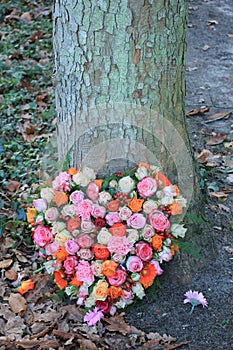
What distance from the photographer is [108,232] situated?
256 centimetres

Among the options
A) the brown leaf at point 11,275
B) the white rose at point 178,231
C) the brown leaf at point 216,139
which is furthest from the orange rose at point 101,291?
the brown leaf at point 216,139

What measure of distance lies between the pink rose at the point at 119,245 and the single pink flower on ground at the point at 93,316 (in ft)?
1.09

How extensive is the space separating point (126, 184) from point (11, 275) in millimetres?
948

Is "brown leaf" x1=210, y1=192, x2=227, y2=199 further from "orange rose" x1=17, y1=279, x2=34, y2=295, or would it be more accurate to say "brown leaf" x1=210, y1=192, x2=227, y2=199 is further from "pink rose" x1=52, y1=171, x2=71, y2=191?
"orange rose" x1=17, y1=279, x2=34, y2=295

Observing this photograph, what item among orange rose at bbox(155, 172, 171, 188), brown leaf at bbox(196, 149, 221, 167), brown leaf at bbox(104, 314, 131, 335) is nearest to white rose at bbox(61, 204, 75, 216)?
orange rose at bbox(155, 172, 171, 188)

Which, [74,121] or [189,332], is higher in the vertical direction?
[74,121]

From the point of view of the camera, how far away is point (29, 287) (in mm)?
2918

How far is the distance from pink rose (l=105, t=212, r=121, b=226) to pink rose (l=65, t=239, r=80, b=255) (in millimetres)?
189

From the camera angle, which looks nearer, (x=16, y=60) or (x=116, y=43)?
(x=116, y=43)

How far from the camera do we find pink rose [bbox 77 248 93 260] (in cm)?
256

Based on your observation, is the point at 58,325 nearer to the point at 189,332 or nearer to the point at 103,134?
the point at 189,332

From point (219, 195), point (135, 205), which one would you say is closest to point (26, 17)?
point (219, 195)

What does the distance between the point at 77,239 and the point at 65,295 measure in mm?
408

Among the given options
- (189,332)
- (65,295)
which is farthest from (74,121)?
(189,332)
